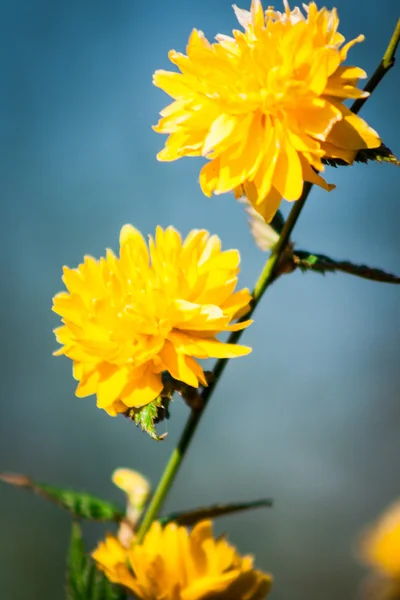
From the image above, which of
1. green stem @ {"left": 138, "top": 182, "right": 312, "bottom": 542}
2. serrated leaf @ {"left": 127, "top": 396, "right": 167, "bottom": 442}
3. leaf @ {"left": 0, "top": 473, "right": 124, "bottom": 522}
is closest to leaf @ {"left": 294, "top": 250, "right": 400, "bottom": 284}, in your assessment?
green stem @ {"left": 138, "top": 182, "right": 312, "bottom": 542}

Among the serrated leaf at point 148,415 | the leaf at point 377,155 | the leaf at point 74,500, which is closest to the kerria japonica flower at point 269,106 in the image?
the leaf at point 377,155

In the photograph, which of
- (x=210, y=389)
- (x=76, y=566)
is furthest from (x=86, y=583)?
(x=210, y=389)

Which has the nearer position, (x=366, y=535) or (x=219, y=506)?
(x=366, y=535)

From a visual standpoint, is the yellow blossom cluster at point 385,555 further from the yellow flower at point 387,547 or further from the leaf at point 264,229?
the leaf at point 264,229

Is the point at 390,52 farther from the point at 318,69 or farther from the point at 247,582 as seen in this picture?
the point at 247,582

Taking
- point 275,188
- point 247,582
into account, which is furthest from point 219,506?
point 275,188
